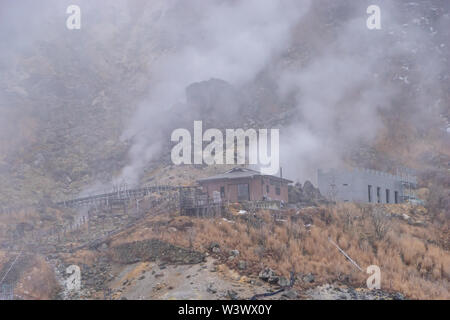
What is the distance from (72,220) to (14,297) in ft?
51.9

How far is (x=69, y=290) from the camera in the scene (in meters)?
16.7

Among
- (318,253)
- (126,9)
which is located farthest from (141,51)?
(318,253)

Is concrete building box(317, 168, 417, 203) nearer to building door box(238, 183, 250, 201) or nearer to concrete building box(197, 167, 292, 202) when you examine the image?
concrete building box(197, 167, 292, 202)

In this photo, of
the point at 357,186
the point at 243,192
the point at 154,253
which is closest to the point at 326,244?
the point at 154,253

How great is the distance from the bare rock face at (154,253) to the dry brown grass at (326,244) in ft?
1.56

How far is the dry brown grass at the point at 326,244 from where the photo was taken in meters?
16.7

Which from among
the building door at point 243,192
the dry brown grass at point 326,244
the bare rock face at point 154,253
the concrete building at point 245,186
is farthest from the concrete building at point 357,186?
the bare rock face at point 154,253

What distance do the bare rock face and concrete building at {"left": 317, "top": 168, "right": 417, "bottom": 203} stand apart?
46.5 feet

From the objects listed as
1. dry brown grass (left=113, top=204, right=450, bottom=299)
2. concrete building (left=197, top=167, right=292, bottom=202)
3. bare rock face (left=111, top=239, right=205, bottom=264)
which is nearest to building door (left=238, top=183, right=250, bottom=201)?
concrete building (left=197, top=167, right=292, bottom=202)

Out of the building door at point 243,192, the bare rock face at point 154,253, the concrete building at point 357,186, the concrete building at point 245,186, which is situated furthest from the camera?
the concrete building at point 357,186

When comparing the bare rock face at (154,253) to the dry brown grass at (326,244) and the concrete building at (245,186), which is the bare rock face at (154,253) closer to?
the dry brown grass at (326,244)

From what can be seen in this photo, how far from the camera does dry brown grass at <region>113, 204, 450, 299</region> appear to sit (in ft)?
54.9

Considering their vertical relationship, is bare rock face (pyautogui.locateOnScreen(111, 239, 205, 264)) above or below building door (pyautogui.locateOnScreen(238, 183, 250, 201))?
below

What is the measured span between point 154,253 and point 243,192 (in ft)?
34.6
